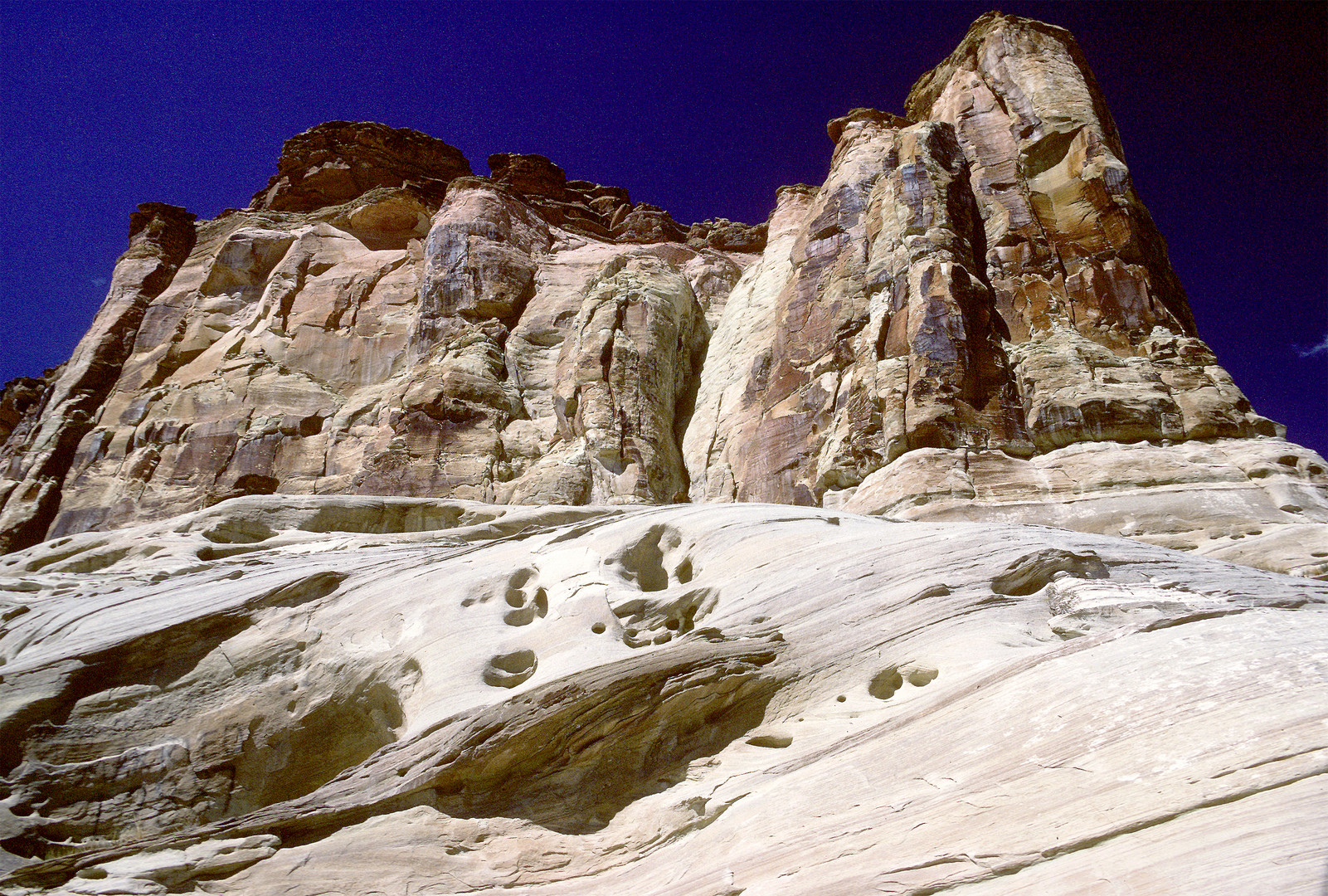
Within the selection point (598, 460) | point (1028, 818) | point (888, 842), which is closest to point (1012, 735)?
point (1028, 818)

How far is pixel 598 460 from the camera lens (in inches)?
797

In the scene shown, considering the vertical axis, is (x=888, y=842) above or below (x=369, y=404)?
below

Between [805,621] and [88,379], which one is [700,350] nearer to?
[805,621]

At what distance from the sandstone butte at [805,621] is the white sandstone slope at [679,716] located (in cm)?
3

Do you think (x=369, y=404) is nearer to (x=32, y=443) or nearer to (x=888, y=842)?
(x=32, y=443)

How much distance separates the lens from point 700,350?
85.5 ft

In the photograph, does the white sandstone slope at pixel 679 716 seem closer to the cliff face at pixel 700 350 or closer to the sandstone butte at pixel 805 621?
the sandstone butte at pixel 805 621

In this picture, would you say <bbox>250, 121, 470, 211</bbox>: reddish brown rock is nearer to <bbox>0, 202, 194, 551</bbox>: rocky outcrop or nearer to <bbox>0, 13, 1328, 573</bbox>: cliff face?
<bbox>0, 13, 1328, 573</bbox>: cliff face

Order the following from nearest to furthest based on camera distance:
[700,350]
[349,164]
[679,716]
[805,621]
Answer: [679,716], [805,621], [700,350], [349,164]

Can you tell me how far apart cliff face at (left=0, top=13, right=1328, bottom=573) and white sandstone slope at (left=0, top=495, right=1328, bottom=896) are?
619cm

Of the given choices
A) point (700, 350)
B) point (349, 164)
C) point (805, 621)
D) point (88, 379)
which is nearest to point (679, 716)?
point (805, 621)

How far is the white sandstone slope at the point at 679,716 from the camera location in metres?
3.93

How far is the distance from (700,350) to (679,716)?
2070 cm

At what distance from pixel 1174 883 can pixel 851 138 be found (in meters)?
23.9
